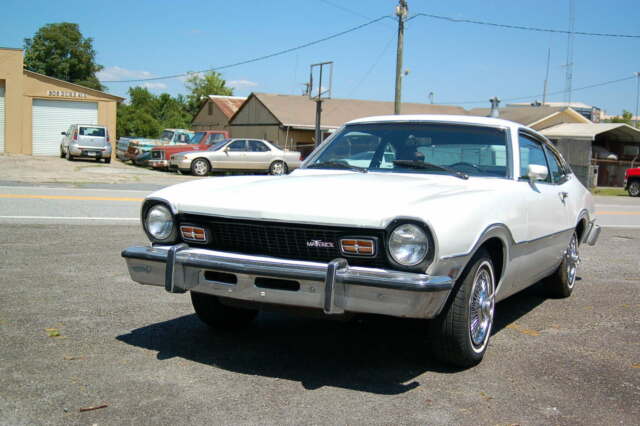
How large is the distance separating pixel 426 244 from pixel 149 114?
226 ft

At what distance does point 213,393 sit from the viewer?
3.71m

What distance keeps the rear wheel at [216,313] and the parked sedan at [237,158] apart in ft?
69.2

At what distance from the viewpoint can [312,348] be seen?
463cm

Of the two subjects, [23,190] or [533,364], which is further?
[23,190]

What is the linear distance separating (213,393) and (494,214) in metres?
1.94

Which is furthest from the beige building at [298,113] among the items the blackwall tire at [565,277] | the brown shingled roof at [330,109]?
the blackwall tire at [565,277]

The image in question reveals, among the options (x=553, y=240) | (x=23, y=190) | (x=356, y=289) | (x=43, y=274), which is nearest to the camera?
(x=356, y=289)

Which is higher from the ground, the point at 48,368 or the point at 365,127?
the point at 365,127

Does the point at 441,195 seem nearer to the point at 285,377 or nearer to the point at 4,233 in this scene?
the point at 285,377

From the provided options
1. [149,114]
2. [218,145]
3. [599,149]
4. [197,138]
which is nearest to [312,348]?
[218,145]

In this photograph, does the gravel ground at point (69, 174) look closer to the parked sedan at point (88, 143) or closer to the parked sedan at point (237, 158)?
the parked sedan at point (237, 158)

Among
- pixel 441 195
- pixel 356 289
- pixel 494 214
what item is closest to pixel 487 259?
pixel 494 214

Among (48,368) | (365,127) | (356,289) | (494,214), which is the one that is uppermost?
(365,127)

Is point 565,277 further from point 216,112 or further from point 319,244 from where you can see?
point 216,112
